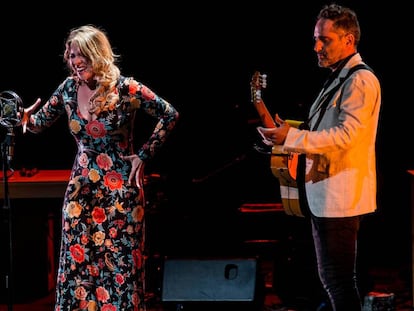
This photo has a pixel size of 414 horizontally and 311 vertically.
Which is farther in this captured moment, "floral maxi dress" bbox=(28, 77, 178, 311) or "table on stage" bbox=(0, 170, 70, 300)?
"table on stage" bbox=(0, 170, 70, 300)

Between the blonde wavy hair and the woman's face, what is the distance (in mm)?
16

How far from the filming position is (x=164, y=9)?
6.85 metres

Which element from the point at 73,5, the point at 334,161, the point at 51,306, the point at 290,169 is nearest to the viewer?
the point at 334,161

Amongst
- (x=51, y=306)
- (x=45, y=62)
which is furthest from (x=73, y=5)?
(x=51, y=306)

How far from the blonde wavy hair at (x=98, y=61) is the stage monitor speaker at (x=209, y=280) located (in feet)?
3.60

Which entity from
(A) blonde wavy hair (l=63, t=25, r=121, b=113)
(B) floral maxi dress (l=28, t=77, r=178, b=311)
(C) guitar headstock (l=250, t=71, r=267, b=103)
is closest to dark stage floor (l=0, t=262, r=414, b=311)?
(B) floral maxi dress (l=28, t=77, r=178, b=311)

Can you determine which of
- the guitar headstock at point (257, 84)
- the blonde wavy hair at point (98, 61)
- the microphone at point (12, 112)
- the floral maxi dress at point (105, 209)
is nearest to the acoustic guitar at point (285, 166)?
the guitar headstock at point (257, 84)

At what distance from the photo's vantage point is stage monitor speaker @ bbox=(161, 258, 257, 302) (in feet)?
15.5

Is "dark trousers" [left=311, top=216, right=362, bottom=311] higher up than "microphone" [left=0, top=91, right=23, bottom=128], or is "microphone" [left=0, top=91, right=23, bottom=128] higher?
"microphone" [left=0, top=91, right=23, bottom=128]

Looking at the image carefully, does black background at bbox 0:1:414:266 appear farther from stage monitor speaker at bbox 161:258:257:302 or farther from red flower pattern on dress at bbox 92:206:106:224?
red flower pattern on dress at bbox 92:206:106:224

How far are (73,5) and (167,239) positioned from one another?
2093 mm

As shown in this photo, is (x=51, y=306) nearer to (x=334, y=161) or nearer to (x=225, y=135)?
(x=225, y=135)

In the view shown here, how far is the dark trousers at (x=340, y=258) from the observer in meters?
3.76

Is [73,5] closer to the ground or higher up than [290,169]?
higher up
